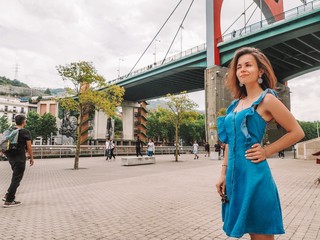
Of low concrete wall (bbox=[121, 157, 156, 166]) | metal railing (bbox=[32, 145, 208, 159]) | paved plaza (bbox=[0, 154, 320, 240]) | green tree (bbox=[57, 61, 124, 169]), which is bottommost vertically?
paved plaza (bbox=[0, 154, 320, 240])

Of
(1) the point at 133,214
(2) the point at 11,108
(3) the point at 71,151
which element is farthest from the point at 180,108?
(2) the point at 11,108

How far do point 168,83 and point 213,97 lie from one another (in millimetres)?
19448

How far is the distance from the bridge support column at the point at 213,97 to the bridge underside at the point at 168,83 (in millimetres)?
6731

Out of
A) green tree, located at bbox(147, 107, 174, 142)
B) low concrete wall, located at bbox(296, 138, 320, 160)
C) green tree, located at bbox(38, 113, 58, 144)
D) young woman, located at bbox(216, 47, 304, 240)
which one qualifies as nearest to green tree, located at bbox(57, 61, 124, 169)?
young woman, located at bbox(216, 47, 304, 240)

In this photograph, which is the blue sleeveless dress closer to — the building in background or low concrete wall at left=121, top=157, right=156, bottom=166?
low concrete wall at left=121, top=157, right=156, bottom=166

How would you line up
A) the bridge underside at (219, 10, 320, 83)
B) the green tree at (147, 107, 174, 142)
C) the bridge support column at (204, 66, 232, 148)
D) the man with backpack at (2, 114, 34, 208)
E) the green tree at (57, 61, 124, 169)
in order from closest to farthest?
1. the man with backpack at (2, 114, 34, 208)
2. the green tree at (57, 61, 124, 169)
3. the bridge underside at (219, 10, 320, 83)
4. the bridge support column at (204, 66, 232, 148)
5. the green tree at (147, 107, 174, 142)

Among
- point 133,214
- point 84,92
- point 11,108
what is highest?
point 11,108

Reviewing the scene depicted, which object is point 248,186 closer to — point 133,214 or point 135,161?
point 133,214

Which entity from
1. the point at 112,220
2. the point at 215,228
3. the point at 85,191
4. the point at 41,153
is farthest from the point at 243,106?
the point at 41,153

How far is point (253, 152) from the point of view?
1.69 m

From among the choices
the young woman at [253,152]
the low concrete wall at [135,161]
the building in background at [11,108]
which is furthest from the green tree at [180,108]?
the building in background at [11,108]

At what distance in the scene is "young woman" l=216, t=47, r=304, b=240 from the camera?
1.65 m

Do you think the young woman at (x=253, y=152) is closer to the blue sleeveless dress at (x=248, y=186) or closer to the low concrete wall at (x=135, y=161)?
the blue sleeveless dress at (x=248, y=186)

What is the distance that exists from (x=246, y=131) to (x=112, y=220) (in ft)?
11.3
